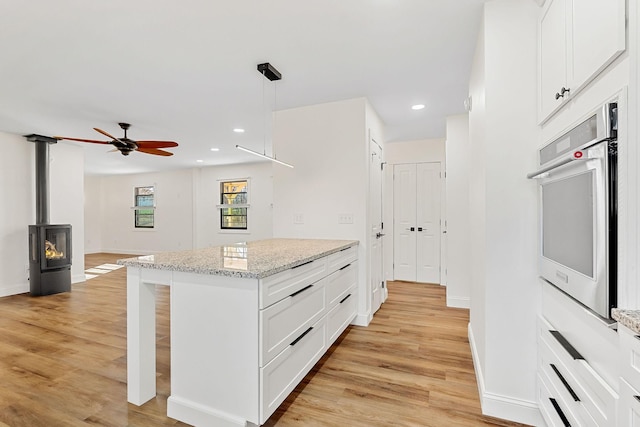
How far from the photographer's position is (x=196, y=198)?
8.27m

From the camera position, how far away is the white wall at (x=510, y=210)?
1725 millimetres

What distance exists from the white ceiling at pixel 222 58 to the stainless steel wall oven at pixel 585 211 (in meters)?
1.18

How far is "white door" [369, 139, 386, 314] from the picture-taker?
351 centimetres

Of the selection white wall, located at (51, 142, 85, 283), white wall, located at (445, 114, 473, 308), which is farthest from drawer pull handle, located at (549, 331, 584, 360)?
white wall, located at (51, 142, 85, 283)

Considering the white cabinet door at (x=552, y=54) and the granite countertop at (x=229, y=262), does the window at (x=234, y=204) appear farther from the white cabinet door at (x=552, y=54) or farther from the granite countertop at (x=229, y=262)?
the white cabinet door at (x=552, y=54)

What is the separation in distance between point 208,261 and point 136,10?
5.22ft

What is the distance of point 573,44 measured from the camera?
50.1 inches

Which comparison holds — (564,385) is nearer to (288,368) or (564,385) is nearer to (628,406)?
(628,406)

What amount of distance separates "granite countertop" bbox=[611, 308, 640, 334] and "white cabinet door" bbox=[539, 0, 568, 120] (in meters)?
Answer: 0.94

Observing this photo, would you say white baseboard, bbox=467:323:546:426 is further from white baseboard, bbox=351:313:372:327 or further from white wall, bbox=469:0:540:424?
white baseboard, bbox=351:313:372:327

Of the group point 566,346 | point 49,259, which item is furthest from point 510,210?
point 49,259

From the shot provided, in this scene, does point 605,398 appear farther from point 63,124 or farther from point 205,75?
point 63,124

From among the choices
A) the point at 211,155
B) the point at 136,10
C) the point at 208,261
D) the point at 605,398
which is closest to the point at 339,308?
the point at 208,261

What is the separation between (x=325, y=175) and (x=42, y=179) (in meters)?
4.56
